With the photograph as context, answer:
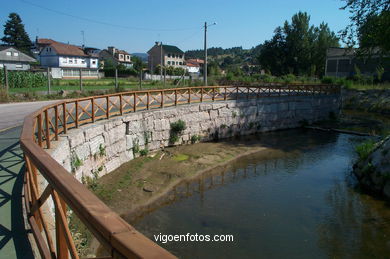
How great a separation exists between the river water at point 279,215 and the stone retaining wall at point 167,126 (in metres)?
2.79

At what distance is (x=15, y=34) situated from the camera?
77.7m

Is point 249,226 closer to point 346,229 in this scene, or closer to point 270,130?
point 346,229

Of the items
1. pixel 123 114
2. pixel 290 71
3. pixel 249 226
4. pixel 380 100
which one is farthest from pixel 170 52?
pixel 249 226

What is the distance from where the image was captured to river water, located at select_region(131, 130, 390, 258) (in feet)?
25.2

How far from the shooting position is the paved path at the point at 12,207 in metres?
3.60

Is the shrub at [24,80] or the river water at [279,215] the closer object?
the river water at [279,215]

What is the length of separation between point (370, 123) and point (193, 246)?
21145mm

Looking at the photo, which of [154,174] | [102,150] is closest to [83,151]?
[102,150]

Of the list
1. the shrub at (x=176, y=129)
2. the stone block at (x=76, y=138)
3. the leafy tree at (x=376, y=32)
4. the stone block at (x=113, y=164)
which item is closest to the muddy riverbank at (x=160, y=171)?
the stone block at (x=113, y=164)

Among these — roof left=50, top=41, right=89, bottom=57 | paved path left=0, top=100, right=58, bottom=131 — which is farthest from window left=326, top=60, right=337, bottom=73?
roof left=50, top=41, right=89, bottom=57

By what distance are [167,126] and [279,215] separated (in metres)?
7.73

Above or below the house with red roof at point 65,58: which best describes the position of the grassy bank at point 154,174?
below

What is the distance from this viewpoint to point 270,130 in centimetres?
2220

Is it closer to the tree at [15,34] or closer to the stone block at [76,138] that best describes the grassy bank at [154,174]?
the stone block at [76,138]
